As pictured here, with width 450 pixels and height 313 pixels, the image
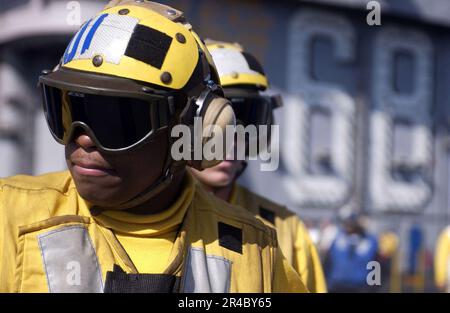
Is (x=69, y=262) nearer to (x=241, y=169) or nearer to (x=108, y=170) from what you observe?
(x=108, y=170)

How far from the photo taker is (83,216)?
245cm

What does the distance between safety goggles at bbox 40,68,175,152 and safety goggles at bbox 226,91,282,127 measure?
5.21ft

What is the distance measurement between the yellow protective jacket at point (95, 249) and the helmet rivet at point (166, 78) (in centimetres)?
44

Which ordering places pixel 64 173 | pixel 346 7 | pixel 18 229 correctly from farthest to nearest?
pixel 346 7
pixel 64 173
pixel 18 229

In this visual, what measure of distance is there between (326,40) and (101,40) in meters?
12.7

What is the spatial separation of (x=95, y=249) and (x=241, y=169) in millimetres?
1917

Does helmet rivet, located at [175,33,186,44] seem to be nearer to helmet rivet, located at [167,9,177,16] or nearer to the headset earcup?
helmet rivet, located at [167,9,177,16]

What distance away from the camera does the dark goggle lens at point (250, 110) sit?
4.02 meters

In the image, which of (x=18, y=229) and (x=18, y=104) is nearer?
(x=18, y=229)

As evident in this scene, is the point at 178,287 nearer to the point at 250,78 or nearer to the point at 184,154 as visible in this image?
the point at 184,154

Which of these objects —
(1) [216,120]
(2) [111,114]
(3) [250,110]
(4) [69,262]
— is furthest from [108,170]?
(3) [250,110]

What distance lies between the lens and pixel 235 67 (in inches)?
162

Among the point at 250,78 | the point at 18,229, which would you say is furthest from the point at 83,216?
the point at 250,78

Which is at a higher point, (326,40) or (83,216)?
(326,40)
